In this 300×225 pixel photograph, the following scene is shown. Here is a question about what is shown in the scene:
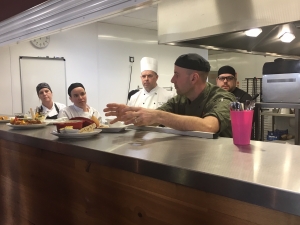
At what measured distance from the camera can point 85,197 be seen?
4.11 ft

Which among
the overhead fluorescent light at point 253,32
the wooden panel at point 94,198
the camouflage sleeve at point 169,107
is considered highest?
the overhead fluorescent light at point 253,32

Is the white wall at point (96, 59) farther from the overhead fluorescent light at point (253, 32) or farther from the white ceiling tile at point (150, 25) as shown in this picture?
the overhead fluorescent light at point (253, 32)

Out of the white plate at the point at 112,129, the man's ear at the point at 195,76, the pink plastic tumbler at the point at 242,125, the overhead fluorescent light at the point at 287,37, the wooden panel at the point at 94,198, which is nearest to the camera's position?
the wooden panel at the point at 94,198

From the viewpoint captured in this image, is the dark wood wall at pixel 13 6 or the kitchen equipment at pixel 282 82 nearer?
the dark wood wall at pixel 13 6

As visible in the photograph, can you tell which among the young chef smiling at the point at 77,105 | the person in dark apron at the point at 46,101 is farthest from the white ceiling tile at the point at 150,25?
the young chef smiling at the point at 77,105

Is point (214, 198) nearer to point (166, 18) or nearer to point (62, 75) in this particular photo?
point (166, 18)

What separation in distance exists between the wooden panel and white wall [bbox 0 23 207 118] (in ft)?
8.64

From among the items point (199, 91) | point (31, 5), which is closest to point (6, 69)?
point (31, 5)

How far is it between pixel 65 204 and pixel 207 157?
732 mm

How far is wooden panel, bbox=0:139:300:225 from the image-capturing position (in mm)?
793

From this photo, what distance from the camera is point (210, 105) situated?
1831 millimetres

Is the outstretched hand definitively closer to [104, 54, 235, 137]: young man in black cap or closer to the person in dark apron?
[104, 54, 235, 137]: young man in black cap

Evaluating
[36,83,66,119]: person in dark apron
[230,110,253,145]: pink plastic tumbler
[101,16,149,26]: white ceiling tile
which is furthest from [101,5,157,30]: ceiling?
[230,110,253,145]: pink plastic tumbler

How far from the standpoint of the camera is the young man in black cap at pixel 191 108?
1.45m
